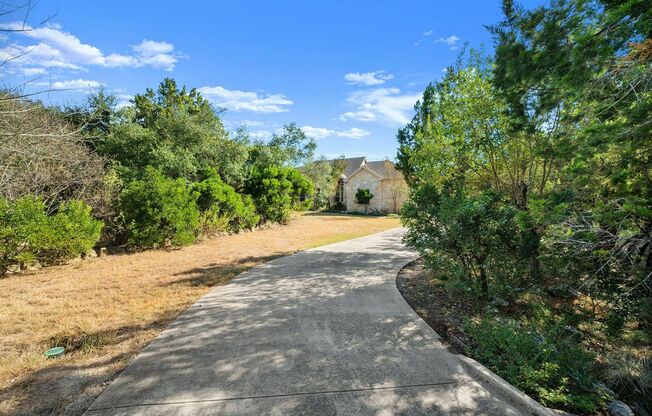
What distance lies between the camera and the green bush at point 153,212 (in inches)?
356

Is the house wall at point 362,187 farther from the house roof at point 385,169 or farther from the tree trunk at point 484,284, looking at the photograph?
the tree trunk at point 484,284

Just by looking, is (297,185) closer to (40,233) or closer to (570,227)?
(40,233)

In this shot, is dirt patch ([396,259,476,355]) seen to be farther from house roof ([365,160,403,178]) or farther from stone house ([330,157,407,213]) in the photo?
house roof ([365,160,403,178])

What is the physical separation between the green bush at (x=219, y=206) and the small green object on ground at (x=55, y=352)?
771cm

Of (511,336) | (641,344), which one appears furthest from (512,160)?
(511,336)

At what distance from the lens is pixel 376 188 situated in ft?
103

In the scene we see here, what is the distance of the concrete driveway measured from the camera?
250 centimetres

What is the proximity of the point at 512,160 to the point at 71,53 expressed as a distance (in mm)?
10017

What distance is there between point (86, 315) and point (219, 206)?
27.5 ft

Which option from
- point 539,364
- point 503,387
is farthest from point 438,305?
point 503,387

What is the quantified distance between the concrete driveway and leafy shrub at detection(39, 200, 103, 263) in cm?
497

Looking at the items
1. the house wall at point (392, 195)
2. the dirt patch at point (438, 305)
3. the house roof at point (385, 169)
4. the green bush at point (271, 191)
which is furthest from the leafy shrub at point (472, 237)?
the house roof at point (385, 169)

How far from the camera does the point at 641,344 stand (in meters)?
3.82

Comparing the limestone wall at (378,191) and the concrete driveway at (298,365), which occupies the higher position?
the limestone wall at (378,191)
